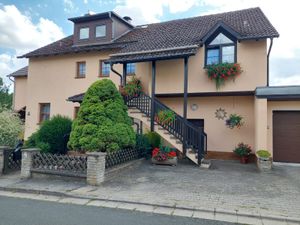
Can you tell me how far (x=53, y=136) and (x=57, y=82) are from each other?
6.67m

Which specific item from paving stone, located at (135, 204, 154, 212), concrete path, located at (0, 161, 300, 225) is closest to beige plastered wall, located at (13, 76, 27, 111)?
concrete path, located at (0, 161, 300, 225)

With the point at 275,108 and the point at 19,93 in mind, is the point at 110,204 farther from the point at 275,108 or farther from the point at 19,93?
the point at 19,93

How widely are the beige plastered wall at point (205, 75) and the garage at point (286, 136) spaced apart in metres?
1.85

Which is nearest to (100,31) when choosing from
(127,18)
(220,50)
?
(127,18)

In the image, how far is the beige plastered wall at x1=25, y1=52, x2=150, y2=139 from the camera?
48.3 feet

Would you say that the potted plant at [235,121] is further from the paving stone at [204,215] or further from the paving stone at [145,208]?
the paving stone at [145,208]

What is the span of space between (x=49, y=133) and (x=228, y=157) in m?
8.72

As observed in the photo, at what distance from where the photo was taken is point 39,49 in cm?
1675

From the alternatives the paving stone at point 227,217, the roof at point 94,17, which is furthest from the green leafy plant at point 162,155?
the roof at point 94,17

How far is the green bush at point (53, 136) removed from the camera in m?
9.85

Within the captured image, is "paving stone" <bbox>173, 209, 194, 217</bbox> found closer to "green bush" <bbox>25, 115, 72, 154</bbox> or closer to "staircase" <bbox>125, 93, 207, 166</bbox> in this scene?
"staircase" <bbox>125, 93, 207, 166</bbox>

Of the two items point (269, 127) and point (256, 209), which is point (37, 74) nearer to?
point (269, 127)

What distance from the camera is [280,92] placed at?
9.68 meters

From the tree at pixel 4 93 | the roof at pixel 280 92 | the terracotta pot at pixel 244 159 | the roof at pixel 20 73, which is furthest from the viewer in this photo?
the tree at pixel 4 93
